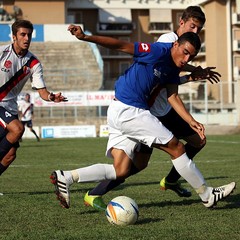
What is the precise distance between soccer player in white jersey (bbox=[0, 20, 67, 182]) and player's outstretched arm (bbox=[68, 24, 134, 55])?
248 cm

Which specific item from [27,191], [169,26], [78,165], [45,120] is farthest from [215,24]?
[27,191]

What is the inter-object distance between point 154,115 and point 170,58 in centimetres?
97

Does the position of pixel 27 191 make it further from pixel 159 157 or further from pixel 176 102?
pixel 159 157

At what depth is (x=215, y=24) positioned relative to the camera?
67.0 m

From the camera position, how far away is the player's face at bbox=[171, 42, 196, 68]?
738 centimetres

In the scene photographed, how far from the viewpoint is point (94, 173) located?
25.5ft

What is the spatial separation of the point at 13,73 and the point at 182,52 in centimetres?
307

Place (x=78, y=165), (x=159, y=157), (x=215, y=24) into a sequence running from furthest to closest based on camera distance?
1. (x=215, y=24)
2. (x=159, y=157)
3. (x=78, y=165)

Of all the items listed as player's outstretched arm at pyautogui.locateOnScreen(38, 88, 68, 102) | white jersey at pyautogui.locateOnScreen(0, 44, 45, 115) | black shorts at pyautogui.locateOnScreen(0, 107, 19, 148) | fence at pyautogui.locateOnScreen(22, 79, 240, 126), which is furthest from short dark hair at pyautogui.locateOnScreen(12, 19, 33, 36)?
fence at pyautogui.locateOnScreen(22, 79, 240, 126)

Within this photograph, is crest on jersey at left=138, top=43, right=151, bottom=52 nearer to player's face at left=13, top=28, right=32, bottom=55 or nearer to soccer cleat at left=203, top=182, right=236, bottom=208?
soccer cleat at left=203, top=182, right=236, bottom=208

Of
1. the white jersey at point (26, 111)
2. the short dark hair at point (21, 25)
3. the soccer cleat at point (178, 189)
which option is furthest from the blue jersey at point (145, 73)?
the white jersey at point (26, 111)

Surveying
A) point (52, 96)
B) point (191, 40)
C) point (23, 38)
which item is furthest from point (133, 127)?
point (23, 38)

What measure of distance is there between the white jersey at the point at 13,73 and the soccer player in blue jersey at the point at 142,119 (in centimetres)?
232

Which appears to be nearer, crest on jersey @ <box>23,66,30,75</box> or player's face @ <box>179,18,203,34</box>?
player's face @ <box>179,18,203,34</box>
